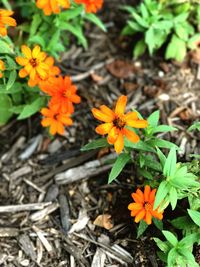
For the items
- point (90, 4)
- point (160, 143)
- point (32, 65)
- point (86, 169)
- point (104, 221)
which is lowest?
point (104, 221)

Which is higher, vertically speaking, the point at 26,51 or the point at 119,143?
the point at 26,51

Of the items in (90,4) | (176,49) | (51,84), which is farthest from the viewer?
(176,49)

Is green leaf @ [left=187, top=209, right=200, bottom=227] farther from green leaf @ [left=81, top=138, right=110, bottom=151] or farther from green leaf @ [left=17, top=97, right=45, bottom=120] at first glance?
green leaf @ [left=17, top=97, right=45, bottom=120]

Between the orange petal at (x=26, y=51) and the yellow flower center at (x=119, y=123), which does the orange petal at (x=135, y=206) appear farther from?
the orange petal at (x=26, y=51)


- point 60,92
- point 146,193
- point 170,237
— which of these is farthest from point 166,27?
point 170,237

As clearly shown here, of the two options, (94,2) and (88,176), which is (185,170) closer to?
(88,176)

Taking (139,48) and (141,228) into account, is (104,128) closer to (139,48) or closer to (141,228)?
(141,228)

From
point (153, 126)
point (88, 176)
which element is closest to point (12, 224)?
point (88, 176)
